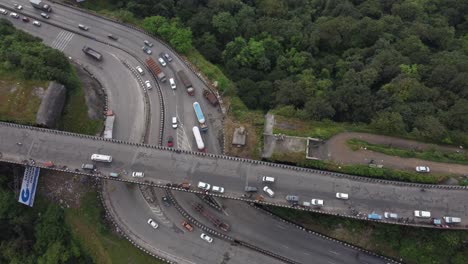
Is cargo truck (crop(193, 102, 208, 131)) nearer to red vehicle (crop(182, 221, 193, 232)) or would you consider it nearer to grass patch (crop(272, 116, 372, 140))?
grass patch (crop(272, 116, 372, 140))

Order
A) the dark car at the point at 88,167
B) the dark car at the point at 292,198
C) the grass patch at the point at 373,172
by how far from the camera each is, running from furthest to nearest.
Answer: the grass patch at the point at 373,172, the dark car at the point at 88,167, the dark car at the point at 292,198

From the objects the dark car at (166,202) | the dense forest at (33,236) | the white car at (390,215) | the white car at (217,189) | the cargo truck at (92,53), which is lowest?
the dense forest at (33,236)

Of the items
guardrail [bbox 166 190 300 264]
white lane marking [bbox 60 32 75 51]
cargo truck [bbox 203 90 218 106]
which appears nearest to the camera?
guardrail [bbox 166 190 300 264]

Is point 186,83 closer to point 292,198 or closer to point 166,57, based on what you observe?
point 166,57

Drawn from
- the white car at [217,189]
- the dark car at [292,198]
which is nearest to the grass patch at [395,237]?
the dark car at [292,198]

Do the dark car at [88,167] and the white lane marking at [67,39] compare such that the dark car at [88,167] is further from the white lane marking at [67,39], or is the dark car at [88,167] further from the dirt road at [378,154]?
the dirt road at [378,154]

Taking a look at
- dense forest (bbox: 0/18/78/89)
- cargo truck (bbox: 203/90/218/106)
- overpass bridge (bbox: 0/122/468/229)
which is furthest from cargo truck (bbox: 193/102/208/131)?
dense forest (bbox: 0/18/78/89)
